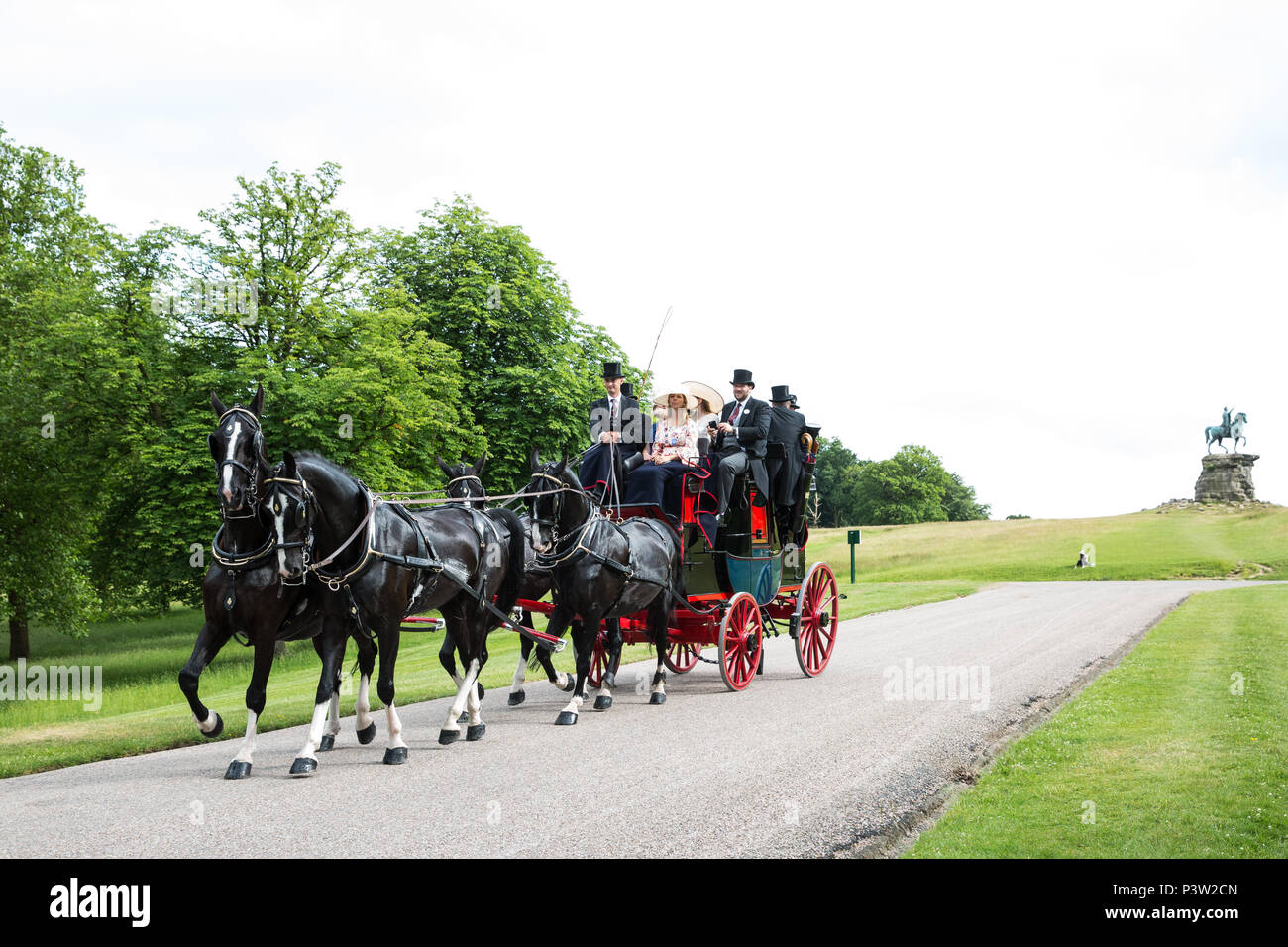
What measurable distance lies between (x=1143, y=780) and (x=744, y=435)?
648 cm

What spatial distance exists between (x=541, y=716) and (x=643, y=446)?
3.78 metres

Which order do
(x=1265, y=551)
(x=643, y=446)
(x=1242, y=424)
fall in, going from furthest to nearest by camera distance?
(x=1242, y=424) < (x=1265, y=551) < (x=643, y=446)

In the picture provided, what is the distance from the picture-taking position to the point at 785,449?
13070 mm

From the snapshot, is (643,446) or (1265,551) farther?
(1265,551)

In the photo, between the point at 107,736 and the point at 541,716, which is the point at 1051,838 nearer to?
the point at 541,716

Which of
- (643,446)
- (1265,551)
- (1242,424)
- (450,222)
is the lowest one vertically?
(1265,551)

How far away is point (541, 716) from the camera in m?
10.6

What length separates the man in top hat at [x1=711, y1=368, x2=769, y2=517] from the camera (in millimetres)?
12555

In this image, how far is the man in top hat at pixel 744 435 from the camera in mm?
12555

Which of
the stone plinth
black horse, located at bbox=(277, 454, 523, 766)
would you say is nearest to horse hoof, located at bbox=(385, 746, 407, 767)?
black horse, located at bbox=(277, 454, 523, 766)

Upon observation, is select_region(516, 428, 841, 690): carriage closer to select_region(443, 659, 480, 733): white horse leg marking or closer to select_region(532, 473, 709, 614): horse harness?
select_region(532, 473, 709, 614): horse harness

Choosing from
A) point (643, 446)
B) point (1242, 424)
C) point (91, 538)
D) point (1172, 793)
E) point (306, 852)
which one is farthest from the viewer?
point (1242, 424)

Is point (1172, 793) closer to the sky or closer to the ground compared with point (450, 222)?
closer to the ground

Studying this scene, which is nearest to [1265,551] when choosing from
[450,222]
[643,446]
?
[450,222]
